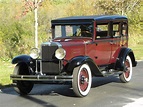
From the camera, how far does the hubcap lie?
28.7 ft

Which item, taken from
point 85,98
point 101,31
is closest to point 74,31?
point 101,31

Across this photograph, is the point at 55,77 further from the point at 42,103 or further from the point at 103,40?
the point at 103,40

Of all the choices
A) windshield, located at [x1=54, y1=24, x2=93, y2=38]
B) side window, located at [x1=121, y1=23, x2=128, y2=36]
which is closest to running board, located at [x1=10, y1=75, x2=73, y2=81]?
windshield, located at [x1=54, y1=24, x2=93, y2=38]

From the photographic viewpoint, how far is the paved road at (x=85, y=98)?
26.1ft

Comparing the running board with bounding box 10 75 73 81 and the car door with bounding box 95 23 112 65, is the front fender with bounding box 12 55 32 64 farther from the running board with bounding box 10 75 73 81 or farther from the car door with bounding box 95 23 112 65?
the car door with bounding box 95 23 112 65

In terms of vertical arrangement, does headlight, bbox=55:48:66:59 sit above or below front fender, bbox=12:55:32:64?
above

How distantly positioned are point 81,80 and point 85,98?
0.44 meters

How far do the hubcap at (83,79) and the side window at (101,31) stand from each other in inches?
52.2

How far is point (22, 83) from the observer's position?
932cm

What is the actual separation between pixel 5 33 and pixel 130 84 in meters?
8.74

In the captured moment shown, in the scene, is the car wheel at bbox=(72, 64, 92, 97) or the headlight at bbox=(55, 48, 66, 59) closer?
the car wheel at bbox=(72, 64, 92, 97)

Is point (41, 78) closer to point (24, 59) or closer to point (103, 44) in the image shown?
point (24, 59)

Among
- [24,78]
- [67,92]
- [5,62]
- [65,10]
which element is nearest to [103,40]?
[67,92]

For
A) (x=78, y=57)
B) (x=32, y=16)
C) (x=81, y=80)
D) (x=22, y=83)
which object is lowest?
(x=22, y=83)
